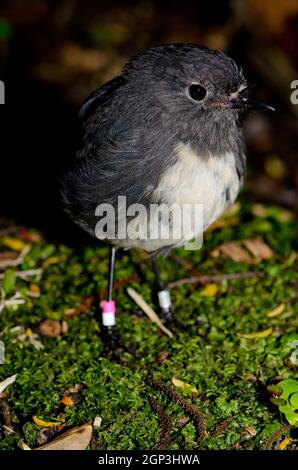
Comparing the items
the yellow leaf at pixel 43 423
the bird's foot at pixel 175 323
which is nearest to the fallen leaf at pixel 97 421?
the yellow leaf at pixel 43 423

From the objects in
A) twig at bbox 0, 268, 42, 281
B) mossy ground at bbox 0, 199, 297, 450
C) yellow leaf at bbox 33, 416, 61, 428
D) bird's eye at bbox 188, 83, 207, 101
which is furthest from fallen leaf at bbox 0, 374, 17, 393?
bird's eye at bbox 188, 83, 207, 101

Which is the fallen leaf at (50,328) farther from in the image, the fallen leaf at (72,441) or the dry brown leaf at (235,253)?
the dry brown leaf at (235,253)

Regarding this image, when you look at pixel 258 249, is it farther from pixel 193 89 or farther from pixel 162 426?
pixel 162 426

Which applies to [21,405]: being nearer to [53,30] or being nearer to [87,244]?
[87,244]

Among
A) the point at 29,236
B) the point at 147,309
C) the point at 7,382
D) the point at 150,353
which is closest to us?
the point at 7,382

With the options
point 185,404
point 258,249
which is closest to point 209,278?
point 258,249

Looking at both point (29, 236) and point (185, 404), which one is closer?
point (185, 404)
